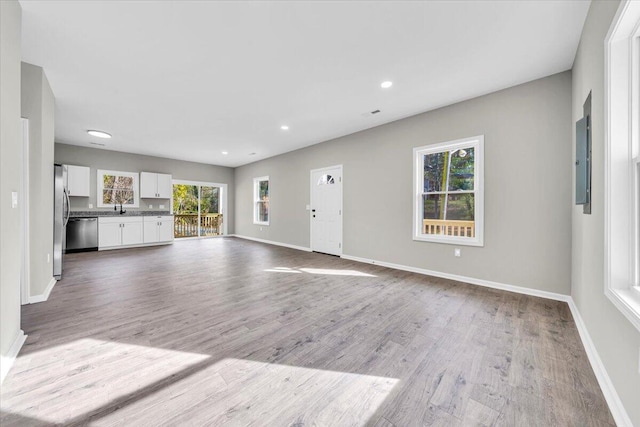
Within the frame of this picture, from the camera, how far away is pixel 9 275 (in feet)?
5.83

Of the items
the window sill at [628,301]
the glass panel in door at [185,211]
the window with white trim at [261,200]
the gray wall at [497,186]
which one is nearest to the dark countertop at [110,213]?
the glass panel in door at [185,211]

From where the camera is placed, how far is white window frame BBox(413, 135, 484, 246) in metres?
3.56

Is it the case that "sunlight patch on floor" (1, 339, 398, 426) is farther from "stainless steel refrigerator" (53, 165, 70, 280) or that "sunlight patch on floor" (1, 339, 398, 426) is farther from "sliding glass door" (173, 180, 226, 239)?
"sliding glass door" (173, 180, 226, 239)

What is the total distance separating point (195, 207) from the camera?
8750 mm

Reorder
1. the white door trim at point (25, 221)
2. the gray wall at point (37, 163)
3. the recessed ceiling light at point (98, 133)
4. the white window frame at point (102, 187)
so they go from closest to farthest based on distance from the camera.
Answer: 1. the white door trim at point (25, 221)
2. the gray wall at point (37, 163)
3. the recessed ceiling light at point (98, 133)
4. the white window frame at point (102, 187)

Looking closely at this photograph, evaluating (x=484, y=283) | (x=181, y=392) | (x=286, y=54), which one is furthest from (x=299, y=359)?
(x=484, y=283)

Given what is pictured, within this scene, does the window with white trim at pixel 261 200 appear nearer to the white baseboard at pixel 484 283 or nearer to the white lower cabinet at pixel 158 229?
the white lower cabinet at pixel 158 229

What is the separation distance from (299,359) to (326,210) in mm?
4345

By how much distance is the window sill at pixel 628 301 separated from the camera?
3.69 ft

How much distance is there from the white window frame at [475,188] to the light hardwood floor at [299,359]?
764 millimetres

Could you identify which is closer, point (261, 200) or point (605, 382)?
point (605, 382)

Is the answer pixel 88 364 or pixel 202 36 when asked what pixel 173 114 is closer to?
pixel 202 36

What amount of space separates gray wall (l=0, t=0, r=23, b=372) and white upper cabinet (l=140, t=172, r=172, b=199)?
5914 mm

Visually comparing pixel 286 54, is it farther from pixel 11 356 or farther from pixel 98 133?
pixel 98 133
